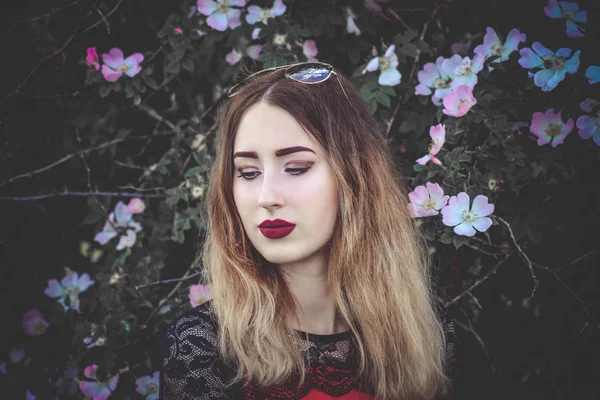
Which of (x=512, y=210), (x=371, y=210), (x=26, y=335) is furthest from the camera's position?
(x=26, y=335)

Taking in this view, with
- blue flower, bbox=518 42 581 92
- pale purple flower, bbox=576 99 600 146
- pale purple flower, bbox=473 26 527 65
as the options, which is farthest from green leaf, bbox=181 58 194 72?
pale purple flower, bbox=576 99 600 146

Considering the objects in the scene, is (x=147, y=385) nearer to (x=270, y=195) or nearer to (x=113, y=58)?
(x=270, y=195)

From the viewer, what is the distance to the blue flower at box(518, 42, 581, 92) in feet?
4.46

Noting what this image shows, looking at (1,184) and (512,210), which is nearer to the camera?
(512,210)

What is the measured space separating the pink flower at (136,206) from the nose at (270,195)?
84 centimetres

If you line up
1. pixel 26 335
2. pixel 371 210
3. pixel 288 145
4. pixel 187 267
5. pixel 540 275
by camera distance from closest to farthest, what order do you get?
pixel 288 145, pixel 371 210, pixel 540 275, pixel 26 335, pixel 187 267

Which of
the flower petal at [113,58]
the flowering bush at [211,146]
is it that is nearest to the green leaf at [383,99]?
the flowering bush at [211,146]

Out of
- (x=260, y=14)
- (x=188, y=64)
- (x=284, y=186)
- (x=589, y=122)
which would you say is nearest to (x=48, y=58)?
(x=188, y=64)

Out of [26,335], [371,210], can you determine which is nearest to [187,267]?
[26,335]

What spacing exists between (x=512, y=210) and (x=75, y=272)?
1508mm

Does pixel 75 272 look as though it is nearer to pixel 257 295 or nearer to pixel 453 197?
pixel 257 295

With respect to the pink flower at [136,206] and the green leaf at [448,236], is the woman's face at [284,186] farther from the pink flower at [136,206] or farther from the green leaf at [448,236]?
the pink flower at [136,206]

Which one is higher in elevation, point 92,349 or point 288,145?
point 288,145

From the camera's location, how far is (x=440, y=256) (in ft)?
5.33
